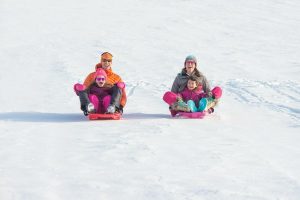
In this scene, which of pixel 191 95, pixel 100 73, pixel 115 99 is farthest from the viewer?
pixel 191 95

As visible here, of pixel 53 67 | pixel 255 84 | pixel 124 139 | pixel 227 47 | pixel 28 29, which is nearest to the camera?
pixel 124 139

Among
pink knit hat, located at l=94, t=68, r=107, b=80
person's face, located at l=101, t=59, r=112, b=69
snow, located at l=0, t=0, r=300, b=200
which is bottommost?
snow, located at l=0, t=0, r=300, b=200

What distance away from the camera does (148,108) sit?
1201 cm

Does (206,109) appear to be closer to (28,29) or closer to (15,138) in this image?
(15,138)

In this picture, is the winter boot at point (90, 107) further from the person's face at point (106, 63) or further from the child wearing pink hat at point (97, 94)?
the person's face at point (106, 63)

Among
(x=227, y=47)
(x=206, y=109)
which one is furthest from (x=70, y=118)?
(x=227, y=47)

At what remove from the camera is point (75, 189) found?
5.95 metres

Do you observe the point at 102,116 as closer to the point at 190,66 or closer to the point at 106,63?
the point at 106,63

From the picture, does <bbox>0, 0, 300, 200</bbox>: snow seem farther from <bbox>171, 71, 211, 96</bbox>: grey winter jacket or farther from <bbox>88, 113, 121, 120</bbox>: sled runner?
<bbox>171, 71, 211, 96</bbox>: grey winter jacket

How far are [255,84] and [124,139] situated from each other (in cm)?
685

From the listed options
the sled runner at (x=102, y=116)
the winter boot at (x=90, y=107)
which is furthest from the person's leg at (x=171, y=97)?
the winter boot at (x=90, y=107)

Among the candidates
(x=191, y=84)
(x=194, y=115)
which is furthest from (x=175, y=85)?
(x=194, y=115)

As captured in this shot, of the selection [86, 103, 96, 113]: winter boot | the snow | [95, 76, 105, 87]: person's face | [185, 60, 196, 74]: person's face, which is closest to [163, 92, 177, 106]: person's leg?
the snow

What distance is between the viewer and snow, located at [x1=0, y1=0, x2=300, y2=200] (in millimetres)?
6262
